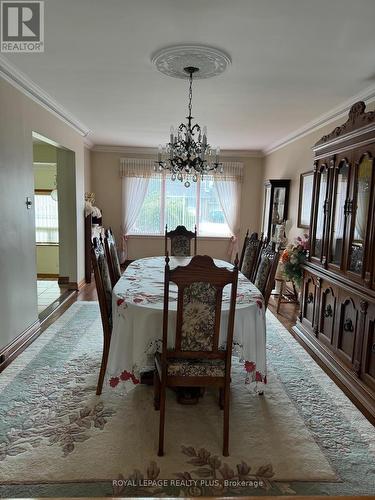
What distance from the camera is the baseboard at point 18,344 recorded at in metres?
3.11

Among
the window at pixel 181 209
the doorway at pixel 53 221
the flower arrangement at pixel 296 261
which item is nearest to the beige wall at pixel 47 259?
the doorway at pixel 53 221

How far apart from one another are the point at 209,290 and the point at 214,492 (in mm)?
1013

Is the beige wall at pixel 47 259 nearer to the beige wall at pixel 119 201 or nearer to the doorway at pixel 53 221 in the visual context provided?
the doorway at pixel 53 221

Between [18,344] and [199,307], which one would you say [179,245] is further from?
[199,307]

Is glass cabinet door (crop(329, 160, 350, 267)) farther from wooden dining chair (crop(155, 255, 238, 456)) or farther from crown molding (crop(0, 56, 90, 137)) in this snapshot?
crown molding (crop(0, 56, 90, 137))

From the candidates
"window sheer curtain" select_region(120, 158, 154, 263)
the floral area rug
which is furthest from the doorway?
the floral area rug

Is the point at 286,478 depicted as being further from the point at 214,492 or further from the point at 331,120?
the point at 331,120

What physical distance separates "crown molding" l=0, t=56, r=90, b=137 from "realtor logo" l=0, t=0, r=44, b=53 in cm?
28

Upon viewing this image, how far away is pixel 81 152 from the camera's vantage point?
593 centimetres

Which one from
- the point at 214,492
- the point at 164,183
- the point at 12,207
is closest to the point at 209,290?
the point at 214,492

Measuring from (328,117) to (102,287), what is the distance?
339 cm

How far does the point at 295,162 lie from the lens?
552 cm

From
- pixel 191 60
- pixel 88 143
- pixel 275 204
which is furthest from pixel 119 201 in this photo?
pixel 191 60

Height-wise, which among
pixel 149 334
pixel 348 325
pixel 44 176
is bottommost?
pixel 348 325
